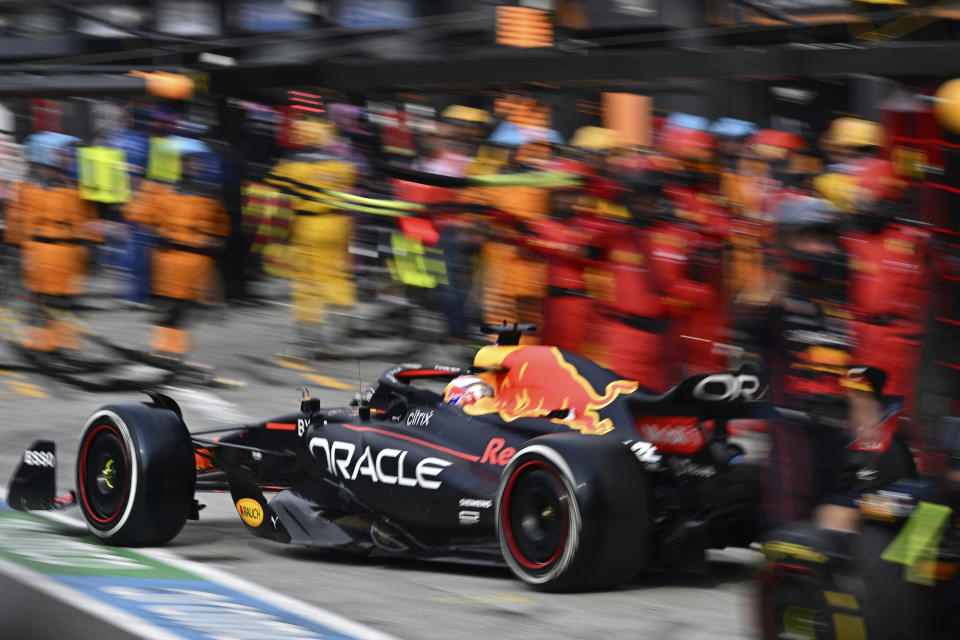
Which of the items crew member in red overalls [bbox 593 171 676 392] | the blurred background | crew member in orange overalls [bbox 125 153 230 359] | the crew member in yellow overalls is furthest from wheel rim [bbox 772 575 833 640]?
the crew member in yellow overalls

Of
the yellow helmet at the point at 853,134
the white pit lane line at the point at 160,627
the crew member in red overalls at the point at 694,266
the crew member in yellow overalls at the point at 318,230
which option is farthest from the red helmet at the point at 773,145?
the white pit lane line at the point at 160,627

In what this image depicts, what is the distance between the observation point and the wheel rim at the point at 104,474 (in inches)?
300

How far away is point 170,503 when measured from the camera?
756 cm

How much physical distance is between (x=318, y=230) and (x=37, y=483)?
577 centimetres

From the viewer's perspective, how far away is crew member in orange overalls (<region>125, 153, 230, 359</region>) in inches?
483

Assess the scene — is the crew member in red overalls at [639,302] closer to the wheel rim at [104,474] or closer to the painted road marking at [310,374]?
the wheel rim at [104,474]

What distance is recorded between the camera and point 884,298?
874 centimetres

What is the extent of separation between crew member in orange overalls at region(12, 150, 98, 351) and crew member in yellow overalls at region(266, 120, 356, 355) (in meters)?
1.63

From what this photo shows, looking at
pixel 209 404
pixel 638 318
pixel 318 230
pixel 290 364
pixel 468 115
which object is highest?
pixel 468 115

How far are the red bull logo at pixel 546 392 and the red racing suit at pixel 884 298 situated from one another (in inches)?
85.1

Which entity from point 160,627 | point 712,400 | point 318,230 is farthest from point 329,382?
point 160,627

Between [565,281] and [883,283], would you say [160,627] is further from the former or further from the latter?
[565,281]

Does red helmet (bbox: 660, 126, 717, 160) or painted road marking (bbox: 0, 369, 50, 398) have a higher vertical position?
red helmet (bbox: 660, 126, 717, 160)

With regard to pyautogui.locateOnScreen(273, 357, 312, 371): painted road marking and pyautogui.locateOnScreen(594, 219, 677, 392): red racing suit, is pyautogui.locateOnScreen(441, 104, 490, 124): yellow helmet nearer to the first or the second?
pyautogui.locateOnScreen(273, 357, 312, 371): painted road marking
